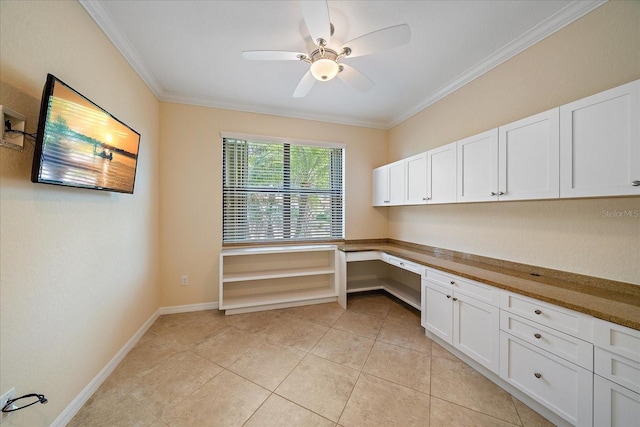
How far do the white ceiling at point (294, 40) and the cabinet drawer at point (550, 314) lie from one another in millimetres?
2033

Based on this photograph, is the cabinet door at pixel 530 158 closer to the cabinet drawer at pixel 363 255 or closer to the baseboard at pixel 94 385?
the cabinet drawer at pixel 363 255

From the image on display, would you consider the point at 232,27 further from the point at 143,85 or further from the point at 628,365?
the point at 628,365

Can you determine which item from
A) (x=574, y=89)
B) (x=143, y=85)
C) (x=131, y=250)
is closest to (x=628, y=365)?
(x=574, y=89)

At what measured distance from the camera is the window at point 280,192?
125 inches

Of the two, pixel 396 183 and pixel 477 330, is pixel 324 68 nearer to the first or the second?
pixel 396 183

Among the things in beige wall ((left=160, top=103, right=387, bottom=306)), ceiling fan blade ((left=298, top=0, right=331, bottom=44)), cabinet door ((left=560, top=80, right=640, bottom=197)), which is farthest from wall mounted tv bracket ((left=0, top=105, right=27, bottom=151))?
cabinet door ((left=560, top=80, right=640, bottom=197))

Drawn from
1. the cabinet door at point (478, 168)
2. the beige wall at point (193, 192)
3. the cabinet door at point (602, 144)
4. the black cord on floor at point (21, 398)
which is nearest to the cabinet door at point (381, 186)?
the cabinet door at point (478, 168)

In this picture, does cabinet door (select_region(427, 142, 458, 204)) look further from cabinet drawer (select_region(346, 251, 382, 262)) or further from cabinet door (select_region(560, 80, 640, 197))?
cabinet drawer (select_region(346, 251, 382, 262))

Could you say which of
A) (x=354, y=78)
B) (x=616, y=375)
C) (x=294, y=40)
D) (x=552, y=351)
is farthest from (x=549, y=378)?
(x=294, y=40)

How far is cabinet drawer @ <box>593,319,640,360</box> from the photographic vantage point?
1.06 meters

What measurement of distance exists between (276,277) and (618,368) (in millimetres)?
2803

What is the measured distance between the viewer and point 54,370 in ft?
4.28

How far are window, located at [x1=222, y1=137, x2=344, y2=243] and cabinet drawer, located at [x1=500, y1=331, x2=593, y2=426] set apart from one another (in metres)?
2.40

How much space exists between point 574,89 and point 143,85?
3880mm
